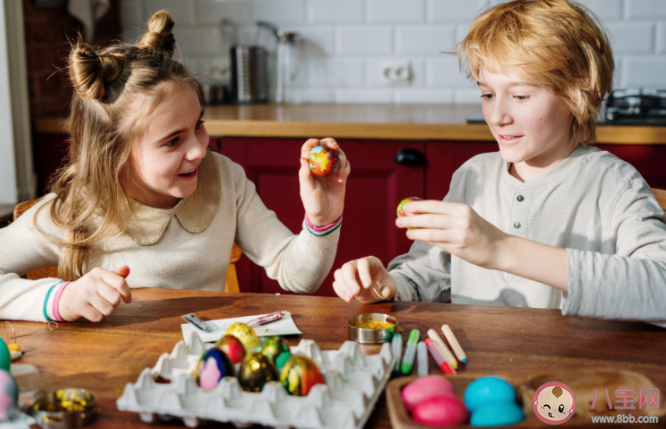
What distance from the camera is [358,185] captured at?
2262 millimetres

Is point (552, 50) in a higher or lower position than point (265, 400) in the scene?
higher

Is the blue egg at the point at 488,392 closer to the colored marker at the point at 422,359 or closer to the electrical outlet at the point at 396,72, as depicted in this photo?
the colored marker at the point at 422,359

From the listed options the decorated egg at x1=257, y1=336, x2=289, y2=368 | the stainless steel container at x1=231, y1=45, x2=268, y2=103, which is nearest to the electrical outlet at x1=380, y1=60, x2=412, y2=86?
the stainless steel container at x1=231, y1=45, x2=268, y2=103

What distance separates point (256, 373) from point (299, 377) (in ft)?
0.18

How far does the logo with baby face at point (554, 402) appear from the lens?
2.28 feet

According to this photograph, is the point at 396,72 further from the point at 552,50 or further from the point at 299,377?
the point at 299,377

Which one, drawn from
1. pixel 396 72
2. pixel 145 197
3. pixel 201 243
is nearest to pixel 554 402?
pixel 201 243

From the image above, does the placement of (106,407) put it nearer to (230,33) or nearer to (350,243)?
(350,243)

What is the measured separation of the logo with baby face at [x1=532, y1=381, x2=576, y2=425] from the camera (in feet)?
2.28

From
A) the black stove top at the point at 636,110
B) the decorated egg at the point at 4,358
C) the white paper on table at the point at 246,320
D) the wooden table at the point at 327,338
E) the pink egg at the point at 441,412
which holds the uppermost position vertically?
the black stove top at the point at 636,110

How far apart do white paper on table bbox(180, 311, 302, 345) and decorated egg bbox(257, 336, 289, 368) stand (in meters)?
0.16

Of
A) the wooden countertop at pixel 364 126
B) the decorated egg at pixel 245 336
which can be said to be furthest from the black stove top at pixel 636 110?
the decorated egg at pixel 245 336

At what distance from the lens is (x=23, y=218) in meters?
1.33

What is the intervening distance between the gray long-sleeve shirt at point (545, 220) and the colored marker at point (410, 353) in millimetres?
325
